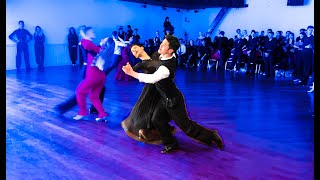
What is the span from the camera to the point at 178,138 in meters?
4.52

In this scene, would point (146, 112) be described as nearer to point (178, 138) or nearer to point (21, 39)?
point (178, 138)

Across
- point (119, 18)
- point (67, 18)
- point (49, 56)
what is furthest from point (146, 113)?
point (119, 18)

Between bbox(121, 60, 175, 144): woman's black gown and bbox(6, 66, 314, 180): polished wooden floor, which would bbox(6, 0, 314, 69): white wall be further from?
bbox(121, 60, 175, 144): woman's black gown

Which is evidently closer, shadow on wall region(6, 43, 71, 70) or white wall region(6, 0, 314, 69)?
white wall region(6, 0, 314, 69)

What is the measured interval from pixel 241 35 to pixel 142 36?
4969mm

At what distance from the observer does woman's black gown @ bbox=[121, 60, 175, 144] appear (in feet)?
13.1

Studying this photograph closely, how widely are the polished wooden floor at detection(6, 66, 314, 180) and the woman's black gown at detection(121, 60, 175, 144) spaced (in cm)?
14

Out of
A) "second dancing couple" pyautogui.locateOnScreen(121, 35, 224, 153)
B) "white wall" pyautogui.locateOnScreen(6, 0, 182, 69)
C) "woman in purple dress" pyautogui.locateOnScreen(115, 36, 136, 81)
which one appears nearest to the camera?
"second dancing couple" pyautogui.locateOnScreen(121, 35, 224, 153)

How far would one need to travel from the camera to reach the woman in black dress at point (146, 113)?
4011 millimetres

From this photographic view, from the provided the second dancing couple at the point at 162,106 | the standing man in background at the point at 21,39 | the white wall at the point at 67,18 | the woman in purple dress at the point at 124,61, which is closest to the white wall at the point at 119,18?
the white wall at the point at 67,18

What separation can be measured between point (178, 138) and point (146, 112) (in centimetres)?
68

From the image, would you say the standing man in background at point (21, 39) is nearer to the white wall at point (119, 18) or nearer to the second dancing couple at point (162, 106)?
the white wall at point (119, 18)

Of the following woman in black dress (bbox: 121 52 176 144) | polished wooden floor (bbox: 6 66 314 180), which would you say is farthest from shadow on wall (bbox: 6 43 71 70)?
woman in black dress (bbox: 121 52 176 144)
